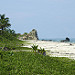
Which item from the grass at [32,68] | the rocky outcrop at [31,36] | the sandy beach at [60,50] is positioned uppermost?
the rocky outcrop at [31,36]

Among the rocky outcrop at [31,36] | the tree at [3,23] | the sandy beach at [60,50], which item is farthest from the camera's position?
the rocky outcrop at [31,36]

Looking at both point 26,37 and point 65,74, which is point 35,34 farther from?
point 65,74

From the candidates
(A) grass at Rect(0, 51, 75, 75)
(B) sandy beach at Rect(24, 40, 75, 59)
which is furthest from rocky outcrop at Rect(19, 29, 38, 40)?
(A) grass at Rect(0, 51, 75, 75)

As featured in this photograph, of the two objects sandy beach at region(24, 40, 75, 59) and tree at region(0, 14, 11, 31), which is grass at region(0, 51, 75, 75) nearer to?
sandy beach at region(24, 40, 75, 59)

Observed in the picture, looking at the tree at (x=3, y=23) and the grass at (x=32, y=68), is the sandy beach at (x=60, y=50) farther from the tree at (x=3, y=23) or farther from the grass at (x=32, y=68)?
the tree at (x=3, y=23)

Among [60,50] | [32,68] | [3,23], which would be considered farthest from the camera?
[3,23]

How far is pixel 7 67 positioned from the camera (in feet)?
34.1

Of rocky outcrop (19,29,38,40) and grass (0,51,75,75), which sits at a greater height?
rocky outcrop (19,29,38,40)

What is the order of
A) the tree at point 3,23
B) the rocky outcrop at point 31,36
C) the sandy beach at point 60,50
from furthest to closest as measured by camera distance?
the rocky outcrop at point 31,36, the tree at point 3,23, the sandy beach at point 60,50

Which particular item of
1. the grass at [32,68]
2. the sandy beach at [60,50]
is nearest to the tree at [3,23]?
the sandy beach at [60,50]

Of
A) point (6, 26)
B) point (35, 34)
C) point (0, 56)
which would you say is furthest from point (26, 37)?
point (0, 56)

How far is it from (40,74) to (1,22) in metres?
47.2

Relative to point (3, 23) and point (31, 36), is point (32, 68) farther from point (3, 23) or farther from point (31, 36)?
point (31, 36)

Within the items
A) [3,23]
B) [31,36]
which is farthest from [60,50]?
[31,36]
